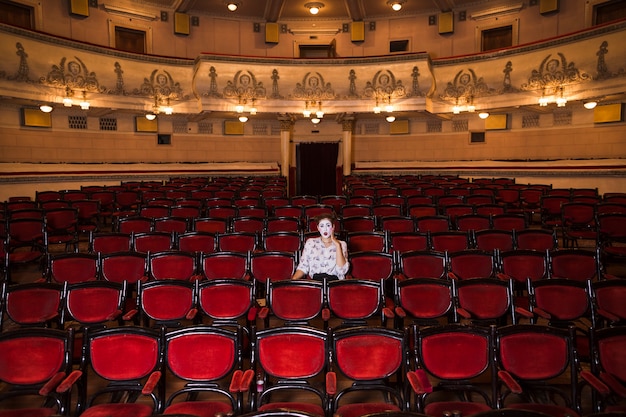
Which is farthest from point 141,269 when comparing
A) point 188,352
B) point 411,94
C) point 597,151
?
point 597,151

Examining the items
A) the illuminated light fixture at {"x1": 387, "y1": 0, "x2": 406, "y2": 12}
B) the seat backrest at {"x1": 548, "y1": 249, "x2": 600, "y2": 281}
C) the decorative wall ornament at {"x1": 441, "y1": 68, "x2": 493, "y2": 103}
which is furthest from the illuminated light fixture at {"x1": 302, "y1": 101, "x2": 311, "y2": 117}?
the seat backrest at {"x1": 548, "y1": 249, "x2": 600, "y2": 281}

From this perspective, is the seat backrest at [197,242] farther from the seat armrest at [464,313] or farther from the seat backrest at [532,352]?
the seat backrest at [532,352]

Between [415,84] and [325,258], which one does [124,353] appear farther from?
[415,84]

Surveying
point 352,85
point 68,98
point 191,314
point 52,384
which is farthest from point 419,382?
point 352,85

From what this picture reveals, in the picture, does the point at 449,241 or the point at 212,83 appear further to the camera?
the point at 212,83

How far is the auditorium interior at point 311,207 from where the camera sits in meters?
2.84

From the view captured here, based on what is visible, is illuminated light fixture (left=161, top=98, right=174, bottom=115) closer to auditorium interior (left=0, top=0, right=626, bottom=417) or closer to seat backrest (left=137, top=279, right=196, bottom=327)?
auditorium interior (left=0, top=0, right=626, bottom=417)

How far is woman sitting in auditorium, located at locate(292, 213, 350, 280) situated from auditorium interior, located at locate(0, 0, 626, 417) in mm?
258

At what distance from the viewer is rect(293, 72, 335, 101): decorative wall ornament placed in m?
15.8

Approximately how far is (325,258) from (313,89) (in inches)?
482

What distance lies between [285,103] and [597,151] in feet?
34.9

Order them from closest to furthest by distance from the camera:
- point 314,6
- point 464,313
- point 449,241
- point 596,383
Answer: point 596,383
point 464,313
point 449,241
point 314,6

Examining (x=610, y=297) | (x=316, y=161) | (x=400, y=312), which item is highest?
(x=316, y=161)

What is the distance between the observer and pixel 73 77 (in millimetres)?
13312
